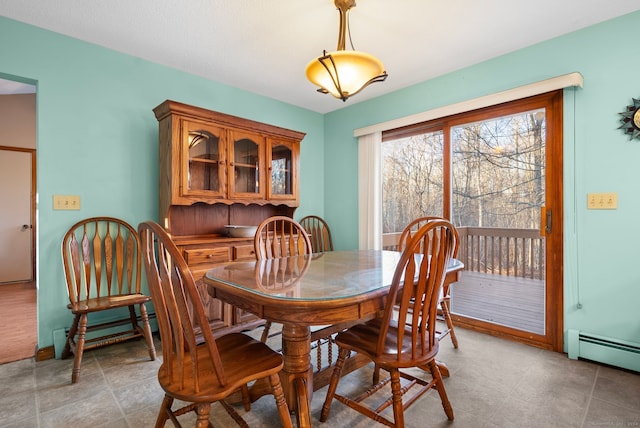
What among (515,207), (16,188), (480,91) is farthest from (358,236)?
(16,188)

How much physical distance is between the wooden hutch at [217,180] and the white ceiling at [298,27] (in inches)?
20.2

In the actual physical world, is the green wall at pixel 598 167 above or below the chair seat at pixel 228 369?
above

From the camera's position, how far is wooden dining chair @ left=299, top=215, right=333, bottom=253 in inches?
156

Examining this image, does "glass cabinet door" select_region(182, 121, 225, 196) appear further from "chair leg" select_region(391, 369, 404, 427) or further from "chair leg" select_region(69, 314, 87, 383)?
"chair leg" select_region(391, 369, 404, 427)

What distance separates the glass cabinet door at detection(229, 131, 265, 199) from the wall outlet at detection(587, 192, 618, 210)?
2.65 meters

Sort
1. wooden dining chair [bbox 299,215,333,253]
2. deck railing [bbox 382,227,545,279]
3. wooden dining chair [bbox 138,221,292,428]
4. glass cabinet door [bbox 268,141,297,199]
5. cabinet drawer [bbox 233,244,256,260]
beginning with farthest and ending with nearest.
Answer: wooden dining chair [bbox 299,215,333,253] < deck railing [bbox 382,227,545,279] < glass cabinet door [bbox 268,141,297,199] < cabinet drawer [bbox 233,244,256,260] < wooden dining chair [bbox 138,221,292,428]

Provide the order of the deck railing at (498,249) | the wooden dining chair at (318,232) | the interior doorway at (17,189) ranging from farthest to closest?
1. the interior doorway at (17,189)
2. the wooden dining chair at (318,232)
3. the deck railing at (498,249)

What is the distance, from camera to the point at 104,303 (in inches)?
86.1

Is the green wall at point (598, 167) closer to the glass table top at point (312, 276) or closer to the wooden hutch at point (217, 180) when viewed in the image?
the glass table top at point (312, 276)

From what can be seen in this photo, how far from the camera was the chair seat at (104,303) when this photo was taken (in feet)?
6.84

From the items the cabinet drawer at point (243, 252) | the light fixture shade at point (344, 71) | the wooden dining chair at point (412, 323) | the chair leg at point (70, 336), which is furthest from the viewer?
the cabinet drawer at point (243, 252)

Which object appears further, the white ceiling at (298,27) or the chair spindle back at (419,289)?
the white ceiling at (298,27)

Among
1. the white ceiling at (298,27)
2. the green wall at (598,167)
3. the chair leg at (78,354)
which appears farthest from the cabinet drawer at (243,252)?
the green wall at (598,167)

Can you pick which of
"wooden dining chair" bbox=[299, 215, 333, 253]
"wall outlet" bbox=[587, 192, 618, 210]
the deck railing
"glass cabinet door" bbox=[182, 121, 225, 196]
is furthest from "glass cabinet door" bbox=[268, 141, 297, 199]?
"wall outlet" bbox=[587, 192, 618, 210]
